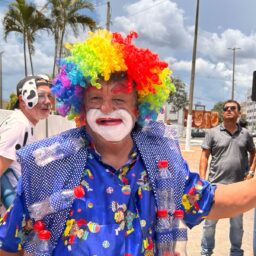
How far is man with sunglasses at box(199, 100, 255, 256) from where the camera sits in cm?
443

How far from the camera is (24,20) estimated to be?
51.3 ft

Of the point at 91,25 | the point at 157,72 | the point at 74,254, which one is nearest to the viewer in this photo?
the point at 74,254

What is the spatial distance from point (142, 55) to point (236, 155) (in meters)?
3.18

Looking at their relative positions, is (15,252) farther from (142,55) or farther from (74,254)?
(142,55)

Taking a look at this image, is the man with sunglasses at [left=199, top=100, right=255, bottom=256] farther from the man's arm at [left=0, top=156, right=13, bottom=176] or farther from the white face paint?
the white face paint

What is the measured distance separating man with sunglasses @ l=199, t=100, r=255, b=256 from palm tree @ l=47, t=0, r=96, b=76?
37.7ft

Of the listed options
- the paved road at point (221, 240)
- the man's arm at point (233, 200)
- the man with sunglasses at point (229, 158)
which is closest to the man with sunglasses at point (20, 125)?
the man's arm at point (233, 200)

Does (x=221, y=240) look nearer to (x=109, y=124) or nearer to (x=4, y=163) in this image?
(x=4, y=163)

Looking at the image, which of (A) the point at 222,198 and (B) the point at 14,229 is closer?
(B) the point at 14,229

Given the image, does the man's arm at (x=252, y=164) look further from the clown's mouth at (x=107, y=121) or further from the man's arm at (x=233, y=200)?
the clown's mouth at (x=107, y=121)

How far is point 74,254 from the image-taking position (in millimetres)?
1539

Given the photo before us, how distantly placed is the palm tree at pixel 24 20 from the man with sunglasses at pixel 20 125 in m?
13.1

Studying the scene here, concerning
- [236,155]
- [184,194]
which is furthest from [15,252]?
[236,155]

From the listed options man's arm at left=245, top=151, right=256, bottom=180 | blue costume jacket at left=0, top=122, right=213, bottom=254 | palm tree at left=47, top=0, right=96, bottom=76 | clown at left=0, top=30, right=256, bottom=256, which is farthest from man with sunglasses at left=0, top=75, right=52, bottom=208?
palm tree at left=47, top=0, right=96, bottom=76
